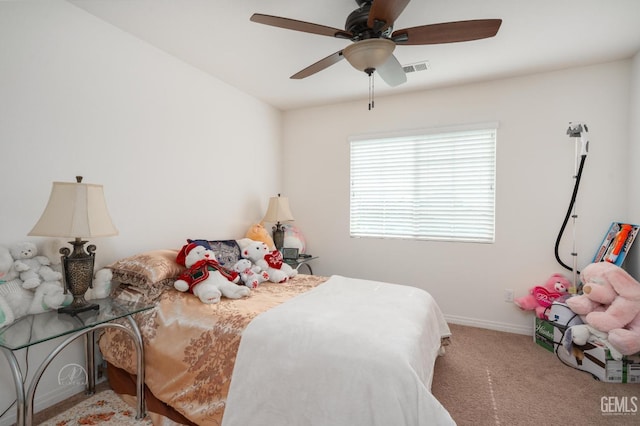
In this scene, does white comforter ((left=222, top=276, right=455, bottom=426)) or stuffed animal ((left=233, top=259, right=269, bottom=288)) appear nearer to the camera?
white comforter ((left=222, top=276, right=455, bottom=426))

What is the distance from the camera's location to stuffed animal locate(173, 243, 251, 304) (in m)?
2.05

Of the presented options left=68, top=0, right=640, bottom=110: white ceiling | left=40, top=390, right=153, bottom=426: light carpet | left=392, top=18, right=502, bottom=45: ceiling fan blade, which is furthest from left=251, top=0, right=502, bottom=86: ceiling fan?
left=40, top=390, right=153, bottom=426: light carpet

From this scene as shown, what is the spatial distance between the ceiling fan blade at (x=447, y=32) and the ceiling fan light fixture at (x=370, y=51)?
0.31 feet

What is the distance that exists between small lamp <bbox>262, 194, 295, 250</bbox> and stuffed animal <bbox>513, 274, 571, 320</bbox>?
8.35 ft

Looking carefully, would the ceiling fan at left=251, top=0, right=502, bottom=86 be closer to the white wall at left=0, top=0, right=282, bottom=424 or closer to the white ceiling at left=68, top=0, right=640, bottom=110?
the white ceiling at left=68, top=0, right=640, bottom=110

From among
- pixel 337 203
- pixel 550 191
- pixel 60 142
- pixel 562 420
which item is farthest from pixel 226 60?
pixel 562 420

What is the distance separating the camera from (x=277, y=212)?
3.65m

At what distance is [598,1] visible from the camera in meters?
1.96

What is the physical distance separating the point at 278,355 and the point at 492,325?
2.64 metres

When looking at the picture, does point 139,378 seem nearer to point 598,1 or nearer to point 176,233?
point 176,233

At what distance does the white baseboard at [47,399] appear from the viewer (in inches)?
70.0

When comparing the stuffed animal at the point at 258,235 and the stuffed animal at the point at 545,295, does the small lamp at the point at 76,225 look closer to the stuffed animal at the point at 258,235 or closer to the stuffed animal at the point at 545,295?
the stuffed animal at the point at 258,235

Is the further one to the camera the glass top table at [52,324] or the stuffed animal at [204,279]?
the stuffed animal at [204,279]

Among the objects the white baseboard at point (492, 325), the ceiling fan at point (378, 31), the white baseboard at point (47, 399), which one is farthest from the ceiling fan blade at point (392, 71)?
the white baseboard at point (47, 399)
